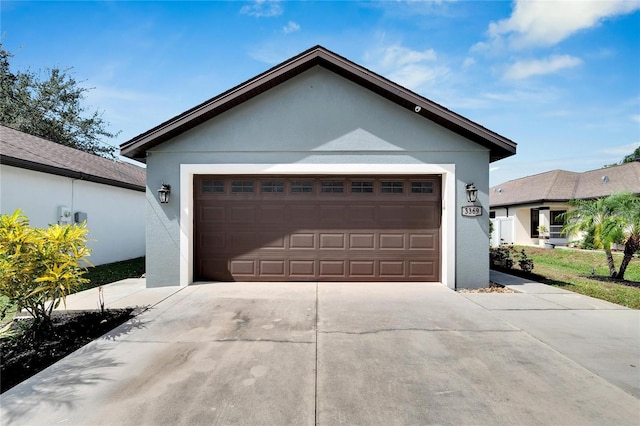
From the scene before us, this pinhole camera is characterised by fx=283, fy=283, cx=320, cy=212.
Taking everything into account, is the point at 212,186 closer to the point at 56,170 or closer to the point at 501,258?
the point at 56,170

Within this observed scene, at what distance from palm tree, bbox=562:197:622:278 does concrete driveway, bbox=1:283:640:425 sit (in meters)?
4.20

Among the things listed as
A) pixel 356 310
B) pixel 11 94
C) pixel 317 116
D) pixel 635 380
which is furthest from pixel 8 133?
pixel 11 94

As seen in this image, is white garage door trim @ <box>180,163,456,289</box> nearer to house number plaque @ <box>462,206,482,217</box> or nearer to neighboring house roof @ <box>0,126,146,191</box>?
house number plaque @ <box>462,206,482,217</box>

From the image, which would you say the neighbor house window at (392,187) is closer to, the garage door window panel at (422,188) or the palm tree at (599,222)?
the garage door window panel at (422,188)

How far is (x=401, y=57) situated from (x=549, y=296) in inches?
292

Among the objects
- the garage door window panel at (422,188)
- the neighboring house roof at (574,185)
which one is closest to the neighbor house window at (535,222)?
the neighboring house roof at (574,185)

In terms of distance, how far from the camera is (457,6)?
7574mm

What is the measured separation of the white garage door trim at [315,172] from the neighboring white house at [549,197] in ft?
41.6

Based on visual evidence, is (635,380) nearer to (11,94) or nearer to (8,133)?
(8,133)

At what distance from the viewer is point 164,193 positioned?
6691 millimetres

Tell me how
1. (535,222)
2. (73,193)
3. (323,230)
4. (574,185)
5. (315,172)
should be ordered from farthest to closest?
1. (535,222)
2. (574,185)
3. (73,193)
4. (323,230)
5. (315,172)

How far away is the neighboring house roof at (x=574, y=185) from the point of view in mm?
16484

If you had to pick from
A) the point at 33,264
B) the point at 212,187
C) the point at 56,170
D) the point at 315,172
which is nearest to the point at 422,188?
the point at 315,172

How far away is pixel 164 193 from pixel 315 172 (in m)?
3.61
